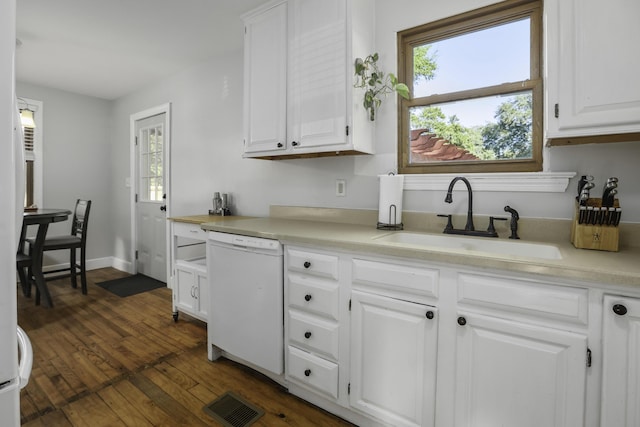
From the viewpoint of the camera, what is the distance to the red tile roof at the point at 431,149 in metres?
1.89

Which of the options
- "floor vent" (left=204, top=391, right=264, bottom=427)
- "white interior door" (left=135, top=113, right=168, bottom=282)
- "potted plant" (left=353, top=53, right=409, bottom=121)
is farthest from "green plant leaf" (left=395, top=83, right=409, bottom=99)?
"white interior door" (left=135, top=113, right=168, bottom=282)

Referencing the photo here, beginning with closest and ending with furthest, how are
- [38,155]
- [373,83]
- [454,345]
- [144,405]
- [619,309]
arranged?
[619,309]
[454,345]
[144,405]
[373,83]
[38,155]

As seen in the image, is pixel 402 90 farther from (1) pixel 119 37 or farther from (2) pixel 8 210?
(1) pixel 119 37

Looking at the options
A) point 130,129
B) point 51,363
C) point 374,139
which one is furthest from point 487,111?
point 130,129

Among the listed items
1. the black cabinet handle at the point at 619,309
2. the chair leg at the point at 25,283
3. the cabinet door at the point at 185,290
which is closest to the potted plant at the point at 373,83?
the black cabinet handle at the point at 619,309

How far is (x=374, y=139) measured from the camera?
6.84ft

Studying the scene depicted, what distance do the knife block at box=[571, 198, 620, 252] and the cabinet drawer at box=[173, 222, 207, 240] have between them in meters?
2.26

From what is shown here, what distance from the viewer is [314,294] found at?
1.61 meters

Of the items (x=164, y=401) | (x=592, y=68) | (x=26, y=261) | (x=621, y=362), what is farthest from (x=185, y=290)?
(x=592, y=68)

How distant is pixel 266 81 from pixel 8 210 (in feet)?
5.97

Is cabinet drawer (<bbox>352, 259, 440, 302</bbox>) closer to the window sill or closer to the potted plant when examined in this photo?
the window sill

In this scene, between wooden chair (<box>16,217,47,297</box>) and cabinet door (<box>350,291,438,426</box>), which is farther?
wooden chair (<box>16,217,47,297</box>)

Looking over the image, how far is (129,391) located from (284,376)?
35.0 inches

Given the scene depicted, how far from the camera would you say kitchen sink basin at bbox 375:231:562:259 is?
1.42m
